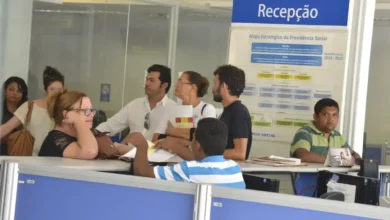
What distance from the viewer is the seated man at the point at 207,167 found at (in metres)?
4.09

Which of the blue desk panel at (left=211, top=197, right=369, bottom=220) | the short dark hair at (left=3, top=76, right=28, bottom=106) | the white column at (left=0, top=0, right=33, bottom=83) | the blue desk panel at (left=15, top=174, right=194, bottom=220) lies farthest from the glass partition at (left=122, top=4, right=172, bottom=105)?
the blue desk panel at (left=211, top=197, right=369, bottom=220)

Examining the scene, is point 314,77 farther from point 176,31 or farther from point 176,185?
point 176,185

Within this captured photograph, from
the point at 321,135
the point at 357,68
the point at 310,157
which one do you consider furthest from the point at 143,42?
the point at 310,157

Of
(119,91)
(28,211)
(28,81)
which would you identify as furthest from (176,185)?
(119,91)

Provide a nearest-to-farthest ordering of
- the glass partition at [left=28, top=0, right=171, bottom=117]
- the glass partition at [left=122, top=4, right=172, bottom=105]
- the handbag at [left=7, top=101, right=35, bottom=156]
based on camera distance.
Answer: the handbag at [left=7, top=101, right=35, bottom=156] < the glass partition at [left=28, top=0, right=171, bottom=117] < the glass partition at [left=122, top=4, right=172, bottom=105]

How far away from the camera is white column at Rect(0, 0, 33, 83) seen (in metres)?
8.20

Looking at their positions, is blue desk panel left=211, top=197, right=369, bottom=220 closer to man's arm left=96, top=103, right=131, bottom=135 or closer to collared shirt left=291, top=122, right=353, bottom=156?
collared shirt left=291, top=122, right=353, bottom=156

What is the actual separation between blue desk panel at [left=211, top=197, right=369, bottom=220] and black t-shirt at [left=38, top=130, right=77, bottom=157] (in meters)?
1.69

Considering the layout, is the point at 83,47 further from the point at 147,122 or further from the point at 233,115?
the point at 233,115

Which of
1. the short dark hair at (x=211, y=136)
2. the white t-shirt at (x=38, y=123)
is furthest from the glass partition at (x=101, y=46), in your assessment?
the short dark hair at (x=211, y=136)

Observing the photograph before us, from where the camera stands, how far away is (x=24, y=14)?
8.58 m

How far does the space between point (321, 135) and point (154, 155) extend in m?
2.47

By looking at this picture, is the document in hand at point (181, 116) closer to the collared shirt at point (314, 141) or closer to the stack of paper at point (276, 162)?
the stack of paper at point (276, 162)

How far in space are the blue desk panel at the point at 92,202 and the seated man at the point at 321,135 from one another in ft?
11.3
